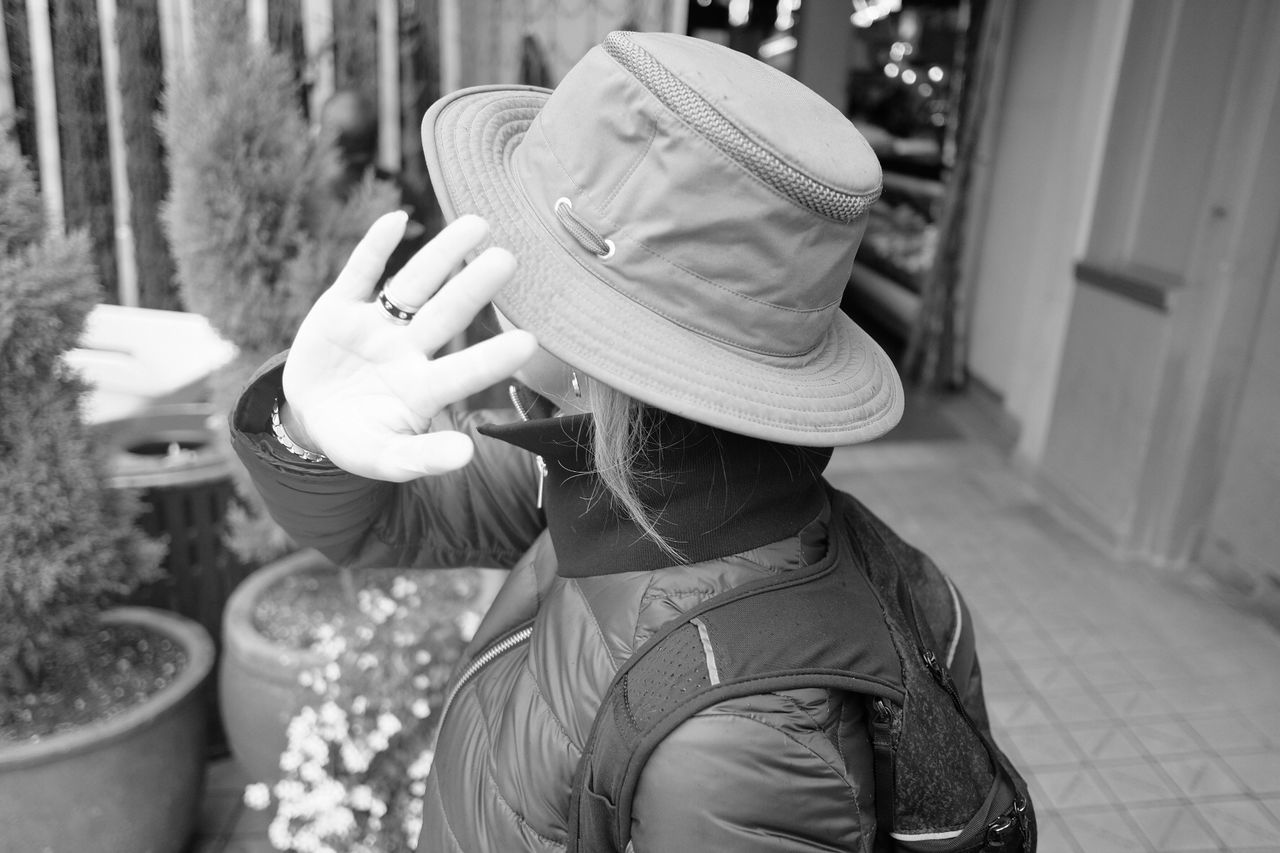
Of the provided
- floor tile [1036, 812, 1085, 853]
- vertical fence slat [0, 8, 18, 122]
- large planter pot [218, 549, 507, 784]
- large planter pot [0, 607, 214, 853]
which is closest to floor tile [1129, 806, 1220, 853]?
floor tile [1036, 812, 1085, 853]

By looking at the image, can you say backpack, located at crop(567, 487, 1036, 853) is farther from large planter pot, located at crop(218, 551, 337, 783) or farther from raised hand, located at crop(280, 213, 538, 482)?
large planter pot, located at crop(218, 551, 337, 783)

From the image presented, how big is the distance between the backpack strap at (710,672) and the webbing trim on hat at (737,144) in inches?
14.8

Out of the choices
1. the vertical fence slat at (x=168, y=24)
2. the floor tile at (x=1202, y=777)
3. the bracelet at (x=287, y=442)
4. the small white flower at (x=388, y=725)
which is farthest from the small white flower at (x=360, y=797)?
the vertical fence slat at (x=168, y=24)

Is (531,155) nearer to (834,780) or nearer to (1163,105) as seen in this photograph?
(834,780)

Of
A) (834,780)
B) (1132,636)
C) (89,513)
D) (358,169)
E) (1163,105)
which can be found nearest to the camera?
(834,780)

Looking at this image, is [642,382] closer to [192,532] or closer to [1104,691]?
[192,532]

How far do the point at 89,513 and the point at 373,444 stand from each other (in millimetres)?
1657

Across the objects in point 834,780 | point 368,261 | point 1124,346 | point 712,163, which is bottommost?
point 1124,346

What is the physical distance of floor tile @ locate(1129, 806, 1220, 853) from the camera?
2.66 metres

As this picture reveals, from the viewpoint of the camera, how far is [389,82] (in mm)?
3689

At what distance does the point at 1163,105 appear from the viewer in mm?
4027

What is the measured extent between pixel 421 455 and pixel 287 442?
379 mm

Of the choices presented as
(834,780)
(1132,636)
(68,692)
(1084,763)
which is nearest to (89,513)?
(68,692)

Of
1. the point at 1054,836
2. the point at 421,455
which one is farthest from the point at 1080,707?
the point at 421,455
